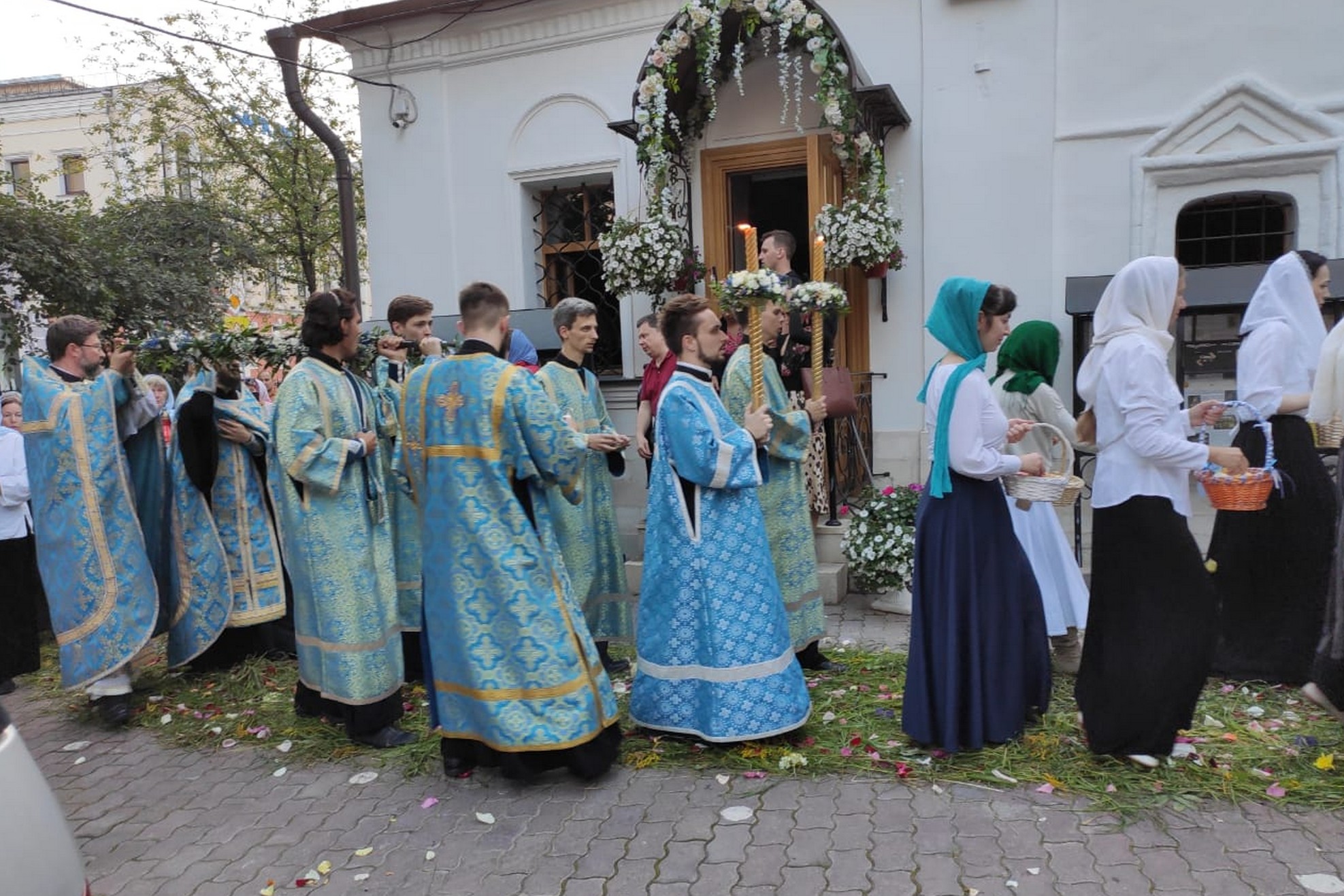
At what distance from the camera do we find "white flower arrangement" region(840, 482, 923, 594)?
6430mm

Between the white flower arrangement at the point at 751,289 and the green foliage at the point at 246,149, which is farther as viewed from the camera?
the green foliage at the point at 246,149

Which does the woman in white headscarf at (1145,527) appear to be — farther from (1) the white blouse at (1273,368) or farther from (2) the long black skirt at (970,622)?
(1) the white blouse at (1273,368)

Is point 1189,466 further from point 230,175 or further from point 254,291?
point 254,291

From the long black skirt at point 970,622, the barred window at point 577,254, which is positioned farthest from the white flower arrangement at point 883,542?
the barred window at point 577,254

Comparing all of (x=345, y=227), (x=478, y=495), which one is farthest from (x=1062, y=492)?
(x=345, y=227)

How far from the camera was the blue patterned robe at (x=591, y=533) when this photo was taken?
5.38m

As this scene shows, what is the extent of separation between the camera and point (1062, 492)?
3877 millimetres

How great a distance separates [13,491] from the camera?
6.25 metres

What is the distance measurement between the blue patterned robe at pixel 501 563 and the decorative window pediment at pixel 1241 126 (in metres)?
5.93

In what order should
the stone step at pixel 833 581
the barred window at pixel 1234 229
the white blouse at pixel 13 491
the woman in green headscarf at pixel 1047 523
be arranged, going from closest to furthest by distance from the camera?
the woman in green headscarf at pixel 1047 523, the white blouse at pixel 13 491, the stone step at pixel 833 581, the barred window at pixel 1234 229

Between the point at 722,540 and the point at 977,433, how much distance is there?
1.12 metres

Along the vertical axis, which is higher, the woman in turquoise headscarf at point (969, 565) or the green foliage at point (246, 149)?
the green foliage at point (246, 149)

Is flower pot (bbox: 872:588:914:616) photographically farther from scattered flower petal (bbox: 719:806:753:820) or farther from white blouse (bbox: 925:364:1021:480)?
scattered flower petal (bbox: 719:806:753:820)

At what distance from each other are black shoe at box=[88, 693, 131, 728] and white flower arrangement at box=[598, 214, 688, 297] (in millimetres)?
4850
